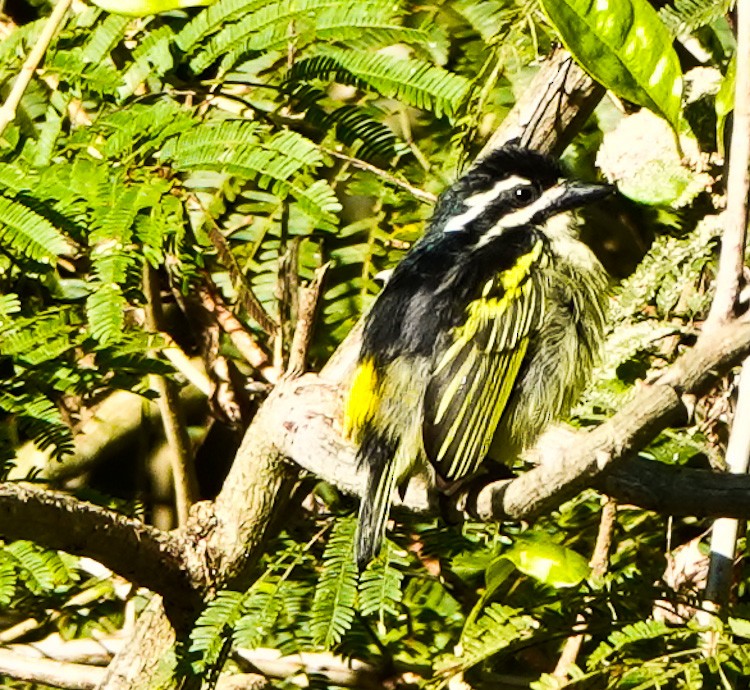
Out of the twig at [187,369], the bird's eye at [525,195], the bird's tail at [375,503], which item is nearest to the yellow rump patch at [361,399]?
the bird's tail at [375,503]

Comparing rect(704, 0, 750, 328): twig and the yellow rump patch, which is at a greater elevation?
rect(704, 0, 750, 328): twig

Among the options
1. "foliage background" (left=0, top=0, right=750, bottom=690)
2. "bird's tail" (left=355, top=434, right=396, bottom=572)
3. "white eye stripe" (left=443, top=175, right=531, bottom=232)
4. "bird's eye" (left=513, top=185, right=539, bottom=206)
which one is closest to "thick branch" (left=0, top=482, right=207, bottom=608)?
"foliage background" (left=0, top=0, right=750, bottom=690)

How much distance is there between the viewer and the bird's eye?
3764 mm

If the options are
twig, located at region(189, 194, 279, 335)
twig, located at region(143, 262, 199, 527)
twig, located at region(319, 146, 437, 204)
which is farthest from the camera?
twig, located at region(143, 262, 199, 527)

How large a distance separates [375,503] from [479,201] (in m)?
0.93

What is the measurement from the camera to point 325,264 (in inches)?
161

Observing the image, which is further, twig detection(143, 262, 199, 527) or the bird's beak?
twig detection(143, 262, 199, 527)

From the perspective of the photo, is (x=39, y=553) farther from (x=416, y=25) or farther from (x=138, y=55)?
(x=416, y=25)

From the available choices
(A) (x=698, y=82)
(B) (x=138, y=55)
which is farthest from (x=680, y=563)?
(B) (x=138, y=55)

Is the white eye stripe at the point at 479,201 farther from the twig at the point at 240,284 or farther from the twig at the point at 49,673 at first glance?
the twig at the point at 49,673

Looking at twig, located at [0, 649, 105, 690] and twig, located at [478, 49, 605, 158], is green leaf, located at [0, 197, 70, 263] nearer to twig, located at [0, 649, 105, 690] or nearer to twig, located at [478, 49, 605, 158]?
twig, located at [478, 49, 605, 158]

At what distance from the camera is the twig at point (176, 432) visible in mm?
4668

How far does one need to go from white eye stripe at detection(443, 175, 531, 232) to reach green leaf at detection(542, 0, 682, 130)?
4.27 ft

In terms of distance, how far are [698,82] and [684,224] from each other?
26.7 inches
